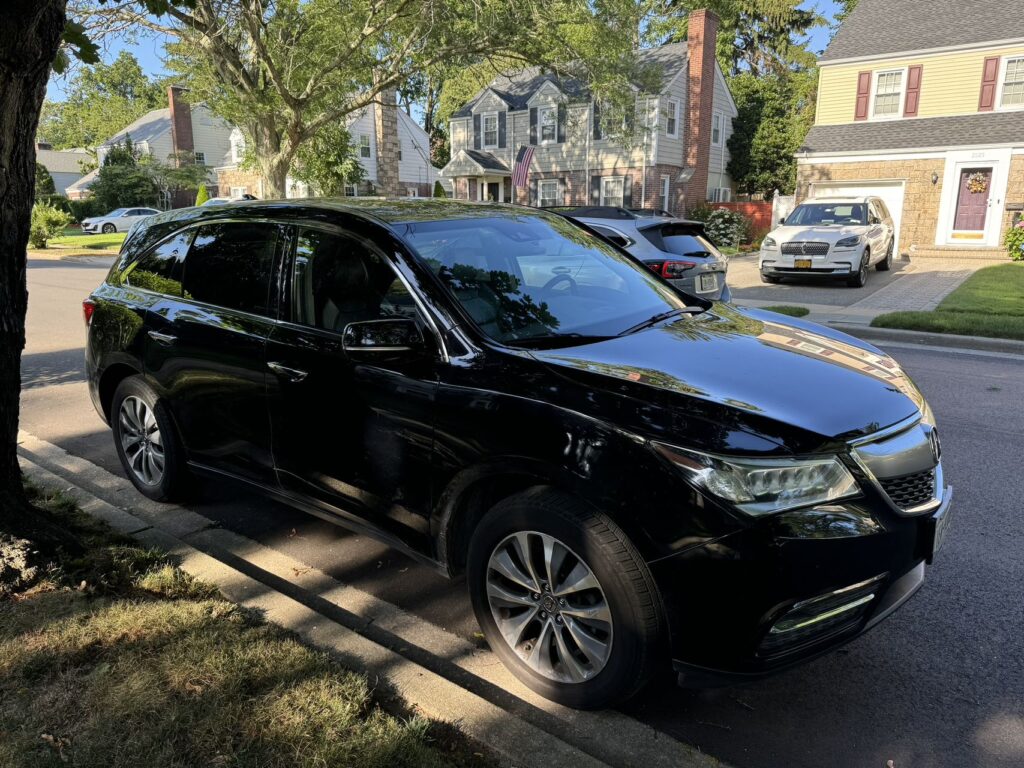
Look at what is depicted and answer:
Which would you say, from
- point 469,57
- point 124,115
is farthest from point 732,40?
point 124,115

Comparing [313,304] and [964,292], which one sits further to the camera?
[964,292]

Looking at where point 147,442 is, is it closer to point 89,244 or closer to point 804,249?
point 804,249

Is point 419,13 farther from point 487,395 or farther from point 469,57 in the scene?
point 487,395

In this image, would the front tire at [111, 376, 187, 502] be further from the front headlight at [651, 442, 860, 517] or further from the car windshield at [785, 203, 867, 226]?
the car windshield at [785, 203, 867, 226]

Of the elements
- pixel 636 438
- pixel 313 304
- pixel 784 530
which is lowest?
pixel 784 530

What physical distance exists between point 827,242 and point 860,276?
3.40 feet

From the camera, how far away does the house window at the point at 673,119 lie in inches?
1252

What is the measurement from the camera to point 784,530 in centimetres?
227

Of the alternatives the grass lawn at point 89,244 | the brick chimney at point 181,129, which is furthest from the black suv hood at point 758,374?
the brick chimney at point 181,129

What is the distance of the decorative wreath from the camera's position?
23.4 meters

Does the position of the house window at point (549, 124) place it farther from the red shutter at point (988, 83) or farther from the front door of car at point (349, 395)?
the front door of car at point (349, 395)

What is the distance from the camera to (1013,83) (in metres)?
23.4

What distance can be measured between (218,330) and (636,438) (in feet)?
7.94

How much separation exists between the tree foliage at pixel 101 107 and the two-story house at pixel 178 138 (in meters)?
10.3
